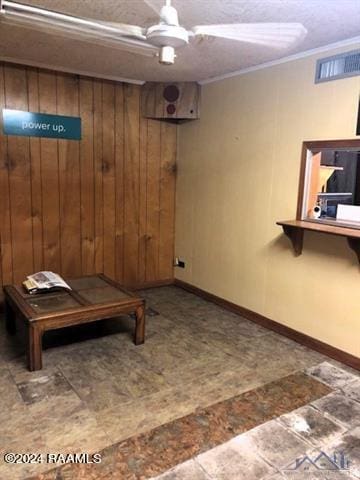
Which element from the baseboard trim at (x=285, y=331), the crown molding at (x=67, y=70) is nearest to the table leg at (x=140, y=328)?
the baseboard trim at (x=285, y=331)

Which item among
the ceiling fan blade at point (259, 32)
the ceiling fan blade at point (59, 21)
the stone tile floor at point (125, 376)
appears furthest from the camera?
the stone tile floor at point (125, 376)

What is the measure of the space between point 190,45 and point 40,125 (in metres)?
1.70

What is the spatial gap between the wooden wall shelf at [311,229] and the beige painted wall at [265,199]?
0.27 ft

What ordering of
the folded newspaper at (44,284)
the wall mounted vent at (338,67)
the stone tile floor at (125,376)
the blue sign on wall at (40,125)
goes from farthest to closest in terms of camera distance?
the blue sign on wall at (40,125)
the folded newspaper at (44,284)
the wall mounted vent at (338,67)
the stone tile floor at (125,376)

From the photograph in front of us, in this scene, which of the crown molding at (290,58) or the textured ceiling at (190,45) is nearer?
the textured ceiling at (190,45)

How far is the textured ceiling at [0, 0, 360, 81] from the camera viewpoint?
7.32 ft

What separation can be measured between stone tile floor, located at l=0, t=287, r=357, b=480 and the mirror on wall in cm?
111

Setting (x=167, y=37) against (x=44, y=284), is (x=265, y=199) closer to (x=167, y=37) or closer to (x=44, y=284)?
(x=44, y=284)

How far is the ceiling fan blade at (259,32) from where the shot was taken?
5.79 feet

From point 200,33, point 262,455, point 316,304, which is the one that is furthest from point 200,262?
point 200,33

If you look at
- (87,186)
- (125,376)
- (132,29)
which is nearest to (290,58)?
(132,29)

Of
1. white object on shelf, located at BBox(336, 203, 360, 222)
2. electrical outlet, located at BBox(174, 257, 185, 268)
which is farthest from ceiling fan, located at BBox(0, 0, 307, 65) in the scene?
electrical outlet, located at BBox(174, 257, 185, 268)

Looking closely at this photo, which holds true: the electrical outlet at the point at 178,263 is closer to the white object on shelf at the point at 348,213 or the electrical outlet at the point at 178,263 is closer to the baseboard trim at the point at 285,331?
the baseboard trim at the point at 285,331

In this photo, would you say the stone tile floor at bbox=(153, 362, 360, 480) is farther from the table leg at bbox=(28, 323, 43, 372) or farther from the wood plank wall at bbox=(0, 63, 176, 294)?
the wood plank wall at bbox=(0, 63, 176, 294)
